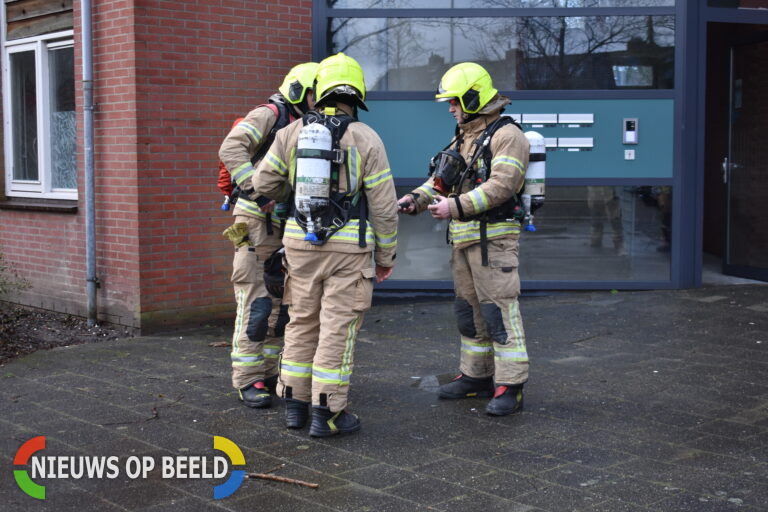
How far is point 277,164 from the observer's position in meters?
5.29

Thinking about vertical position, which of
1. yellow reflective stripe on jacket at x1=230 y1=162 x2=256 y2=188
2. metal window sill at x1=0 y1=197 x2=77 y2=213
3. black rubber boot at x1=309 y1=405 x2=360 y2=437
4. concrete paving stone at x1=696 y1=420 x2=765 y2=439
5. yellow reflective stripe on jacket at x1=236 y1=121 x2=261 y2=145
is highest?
yellow reflective stripe on jacket at x1=236 y1=121 x2=261 y2=145

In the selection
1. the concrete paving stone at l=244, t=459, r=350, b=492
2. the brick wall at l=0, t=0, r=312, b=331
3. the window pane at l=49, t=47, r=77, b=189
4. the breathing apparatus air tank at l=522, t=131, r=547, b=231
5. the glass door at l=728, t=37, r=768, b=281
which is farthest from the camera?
the glass door at l=728, t=37, r=768, b=281

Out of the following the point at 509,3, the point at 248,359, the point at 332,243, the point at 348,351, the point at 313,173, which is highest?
the point at 509,3

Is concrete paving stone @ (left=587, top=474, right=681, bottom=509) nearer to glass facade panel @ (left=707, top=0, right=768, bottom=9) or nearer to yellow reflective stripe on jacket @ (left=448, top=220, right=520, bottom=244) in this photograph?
yellow reflective stripe on jacket @ (left=448, top=220, right=520, bottom=244)

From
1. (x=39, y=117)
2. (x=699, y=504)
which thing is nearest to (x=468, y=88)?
(x=699, y=504)

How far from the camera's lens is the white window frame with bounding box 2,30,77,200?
924 centimetres

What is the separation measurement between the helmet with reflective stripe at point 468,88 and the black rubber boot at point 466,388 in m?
1.66

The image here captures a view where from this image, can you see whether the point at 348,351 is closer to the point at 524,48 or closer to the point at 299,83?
the point at 299,83

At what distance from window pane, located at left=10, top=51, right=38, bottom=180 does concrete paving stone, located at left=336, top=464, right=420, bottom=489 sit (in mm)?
6358

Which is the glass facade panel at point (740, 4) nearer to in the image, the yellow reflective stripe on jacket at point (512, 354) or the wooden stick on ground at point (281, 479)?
the yellow reflective stripe on jacket at point (512, 354)

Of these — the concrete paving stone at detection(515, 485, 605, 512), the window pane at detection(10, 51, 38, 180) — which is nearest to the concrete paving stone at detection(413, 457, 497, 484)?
the concrete paving stone at detection(515, 485, 605, 512)

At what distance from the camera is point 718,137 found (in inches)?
489

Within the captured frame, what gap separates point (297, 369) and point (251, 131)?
1514 millimetres

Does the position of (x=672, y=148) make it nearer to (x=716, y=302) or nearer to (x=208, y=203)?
(x=716, y=302)
